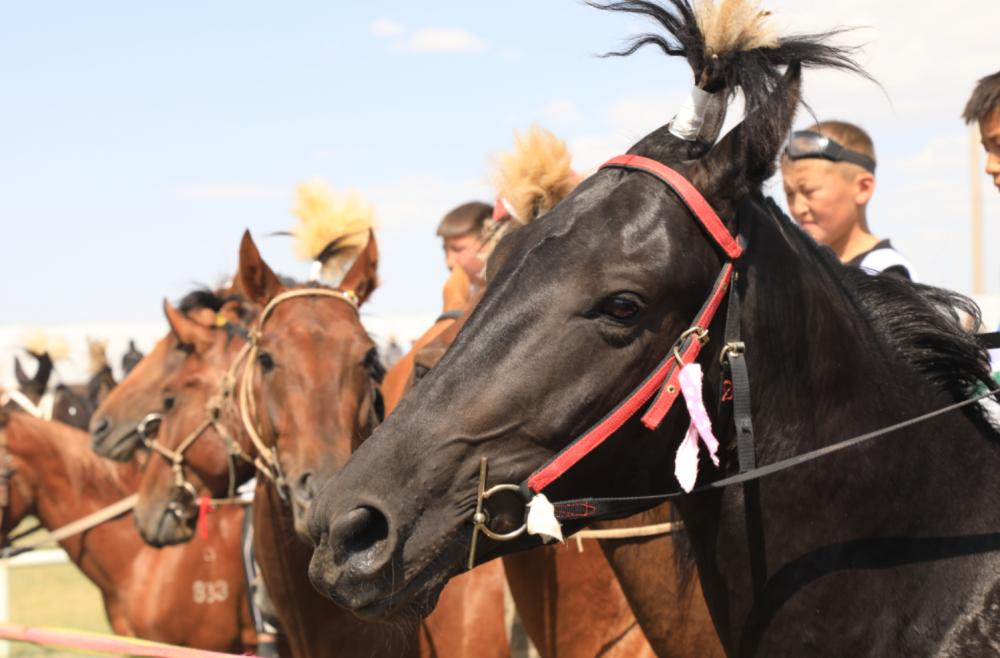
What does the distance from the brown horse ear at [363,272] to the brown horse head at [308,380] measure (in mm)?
97

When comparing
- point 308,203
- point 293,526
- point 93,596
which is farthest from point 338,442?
point 93,596

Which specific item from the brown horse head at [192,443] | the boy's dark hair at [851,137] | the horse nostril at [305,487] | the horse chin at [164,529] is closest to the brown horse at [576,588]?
the horse nostril at [305,487]

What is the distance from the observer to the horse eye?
186 cm

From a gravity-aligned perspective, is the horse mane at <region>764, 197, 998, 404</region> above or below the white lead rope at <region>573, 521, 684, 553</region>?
above

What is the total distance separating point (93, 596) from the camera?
13.1m

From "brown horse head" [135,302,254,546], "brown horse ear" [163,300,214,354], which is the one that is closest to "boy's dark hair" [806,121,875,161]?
"brown horse head" [135,302,254,546]

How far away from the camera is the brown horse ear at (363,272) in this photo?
467 cm

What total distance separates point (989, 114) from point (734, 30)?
1.29 metres

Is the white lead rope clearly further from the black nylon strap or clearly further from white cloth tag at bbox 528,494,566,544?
white cloth tag at bbox 528,494,566,544

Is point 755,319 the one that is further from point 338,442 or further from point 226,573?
point 226,573

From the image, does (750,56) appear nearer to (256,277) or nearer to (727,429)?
(727,429)

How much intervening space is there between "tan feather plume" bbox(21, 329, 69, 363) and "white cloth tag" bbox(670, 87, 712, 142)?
11945mm

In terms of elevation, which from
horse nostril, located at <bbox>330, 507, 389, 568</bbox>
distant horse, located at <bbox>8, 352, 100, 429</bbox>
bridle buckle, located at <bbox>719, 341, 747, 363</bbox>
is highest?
bridle buckle, located at <bbox>719, 341, 747, 363</bbox>

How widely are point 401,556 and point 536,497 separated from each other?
320 mm
